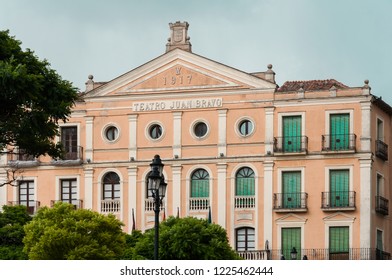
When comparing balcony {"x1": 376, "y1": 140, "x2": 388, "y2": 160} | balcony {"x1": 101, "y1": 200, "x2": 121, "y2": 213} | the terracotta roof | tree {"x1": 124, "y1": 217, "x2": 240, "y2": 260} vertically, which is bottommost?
tree {"x1": 124, "y1": 217, "x2": 240, "y2": 260}

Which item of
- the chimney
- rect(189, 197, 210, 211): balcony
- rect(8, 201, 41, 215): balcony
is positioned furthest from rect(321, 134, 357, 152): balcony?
rect(8, 201, 41, 215): balcony

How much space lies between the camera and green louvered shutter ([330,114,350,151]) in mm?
63281

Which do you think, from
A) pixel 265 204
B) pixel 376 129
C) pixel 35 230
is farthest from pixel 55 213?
pixel 376 129

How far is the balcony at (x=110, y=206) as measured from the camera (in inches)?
2628

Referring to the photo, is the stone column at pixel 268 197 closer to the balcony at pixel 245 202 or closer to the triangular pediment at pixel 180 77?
the balcony at pixel 245 202

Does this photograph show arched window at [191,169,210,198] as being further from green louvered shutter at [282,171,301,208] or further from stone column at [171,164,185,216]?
green louvered shutter at [282,171,301,208]

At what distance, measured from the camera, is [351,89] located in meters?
Result: 63.3

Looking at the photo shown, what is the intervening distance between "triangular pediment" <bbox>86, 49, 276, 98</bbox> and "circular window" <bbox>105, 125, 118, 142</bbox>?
1854 mm

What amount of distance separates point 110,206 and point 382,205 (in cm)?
1406

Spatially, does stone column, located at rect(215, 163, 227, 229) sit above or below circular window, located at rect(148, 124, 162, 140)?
below

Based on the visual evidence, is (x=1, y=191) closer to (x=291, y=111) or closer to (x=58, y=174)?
(x=58, y=174)

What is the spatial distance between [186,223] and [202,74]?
17188mm

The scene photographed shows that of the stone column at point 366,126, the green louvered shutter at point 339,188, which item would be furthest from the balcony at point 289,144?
the stone column at point 366,126

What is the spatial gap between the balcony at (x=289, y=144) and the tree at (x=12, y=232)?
13.4 meters
